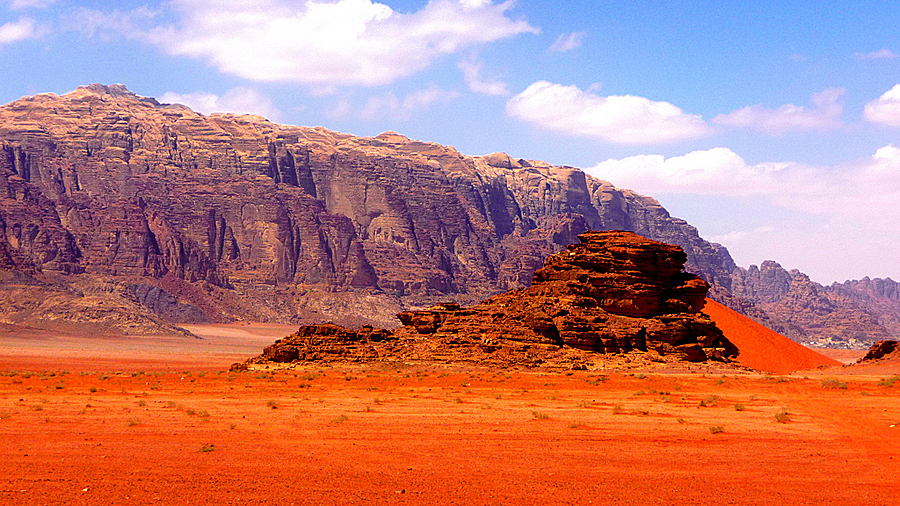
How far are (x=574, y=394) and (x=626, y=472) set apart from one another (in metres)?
17.8

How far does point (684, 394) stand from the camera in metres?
35.4

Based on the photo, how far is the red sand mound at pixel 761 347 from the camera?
6494 cm

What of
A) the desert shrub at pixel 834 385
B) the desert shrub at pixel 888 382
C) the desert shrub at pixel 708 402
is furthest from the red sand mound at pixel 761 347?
the desert shrub at pixel 708 402

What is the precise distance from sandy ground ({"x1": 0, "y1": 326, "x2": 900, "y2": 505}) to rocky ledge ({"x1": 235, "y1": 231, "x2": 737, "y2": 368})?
12897mm

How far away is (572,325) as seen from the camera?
5150 centimetres

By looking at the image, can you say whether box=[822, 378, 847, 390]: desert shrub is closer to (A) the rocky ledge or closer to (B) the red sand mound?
(A) the rocky ledge

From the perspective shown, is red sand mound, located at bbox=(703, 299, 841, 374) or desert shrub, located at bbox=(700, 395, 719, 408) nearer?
desert shrub, located at bbox=(700, 395, 719, 408)

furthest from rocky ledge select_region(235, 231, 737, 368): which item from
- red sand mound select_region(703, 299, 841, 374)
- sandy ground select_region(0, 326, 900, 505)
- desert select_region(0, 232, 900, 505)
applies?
sandy ground select_region(0, 326, 900, 505)

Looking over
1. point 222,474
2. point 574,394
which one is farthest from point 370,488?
point 574,394

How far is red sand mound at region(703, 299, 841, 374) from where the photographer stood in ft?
213

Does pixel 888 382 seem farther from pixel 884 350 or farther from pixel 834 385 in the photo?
pixel 884 350

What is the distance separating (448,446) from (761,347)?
5337cm

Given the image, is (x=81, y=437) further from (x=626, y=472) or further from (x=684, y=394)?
(x=684, y=394)

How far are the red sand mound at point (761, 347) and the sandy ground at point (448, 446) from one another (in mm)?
28304
